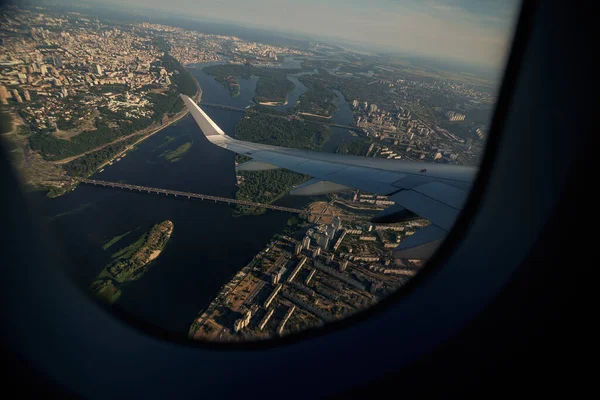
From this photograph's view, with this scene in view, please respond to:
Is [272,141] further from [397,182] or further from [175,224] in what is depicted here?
[397,182]

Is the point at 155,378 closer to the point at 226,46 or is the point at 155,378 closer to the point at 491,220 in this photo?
the point at 491,220

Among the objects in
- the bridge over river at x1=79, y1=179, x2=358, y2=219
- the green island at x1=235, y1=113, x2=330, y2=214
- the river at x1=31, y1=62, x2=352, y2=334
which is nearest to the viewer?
the river at x1=31, y1=62, x2=352, y2=334

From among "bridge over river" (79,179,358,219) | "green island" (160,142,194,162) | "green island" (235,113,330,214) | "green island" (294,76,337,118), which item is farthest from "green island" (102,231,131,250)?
"green island" (294,76,337,118)

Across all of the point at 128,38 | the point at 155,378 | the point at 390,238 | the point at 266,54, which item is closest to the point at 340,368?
the point at 155,378

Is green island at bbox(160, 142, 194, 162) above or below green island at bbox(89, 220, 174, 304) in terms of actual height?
above

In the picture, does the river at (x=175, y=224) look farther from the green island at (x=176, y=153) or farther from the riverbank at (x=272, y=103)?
the riverbank at (x=272, y=103)

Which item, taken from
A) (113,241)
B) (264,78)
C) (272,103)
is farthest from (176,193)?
(264,78)

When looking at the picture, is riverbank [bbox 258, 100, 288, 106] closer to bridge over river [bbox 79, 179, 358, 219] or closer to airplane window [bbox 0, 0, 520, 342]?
airplane window [bbox 0, 0, 520, 342]
